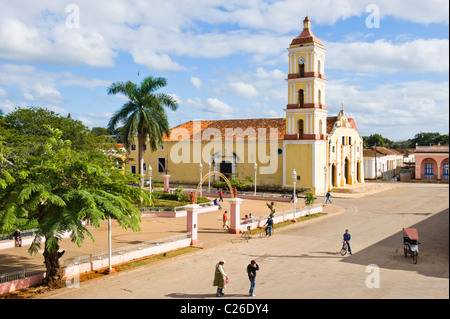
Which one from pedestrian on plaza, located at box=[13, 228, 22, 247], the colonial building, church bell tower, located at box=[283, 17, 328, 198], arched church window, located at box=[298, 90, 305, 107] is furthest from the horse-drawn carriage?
the colonial building

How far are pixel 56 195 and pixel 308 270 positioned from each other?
9.12 m

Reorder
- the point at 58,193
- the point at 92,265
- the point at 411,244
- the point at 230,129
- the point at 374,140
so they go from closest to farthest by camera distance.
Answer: the point at 58,193 → the point at 92,265 → the point at 411,244 → the point at 230,129 → the point at 374,140

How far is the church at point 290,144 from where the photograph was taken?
134ft

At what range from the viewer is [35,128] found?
28500 millimetres

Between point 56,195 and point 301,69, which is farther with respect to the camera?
point 301,69

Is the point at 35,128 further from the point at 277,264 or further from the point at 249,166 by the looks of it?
the point at 249,166

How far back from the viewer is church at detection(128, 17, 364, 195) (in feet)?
134

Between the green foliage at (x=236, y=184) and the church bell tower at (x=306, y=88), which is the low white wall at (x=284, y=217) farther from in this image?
the church bell tower at (x=306, y=88)

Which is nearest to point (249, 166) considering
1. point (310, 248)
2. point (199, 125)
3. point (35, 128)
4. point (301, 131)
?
point (301, 131)

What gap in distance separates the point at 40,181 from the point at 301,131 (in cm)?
3353

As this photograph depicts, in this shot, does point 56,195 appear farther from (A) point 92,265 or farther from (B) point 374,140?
(B) point 374,140

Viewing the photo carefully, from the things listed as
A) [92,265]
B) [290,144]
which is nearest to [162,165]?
[290,144]

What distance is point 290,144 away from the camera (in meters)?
42.4
